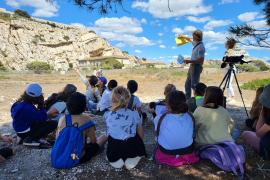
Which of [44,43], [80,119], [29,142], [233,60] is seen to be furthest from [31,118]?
[44,43]

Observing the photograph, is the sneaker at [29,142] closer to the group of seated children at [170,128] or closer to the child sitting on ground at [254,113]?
the group of seated children at [170,128]

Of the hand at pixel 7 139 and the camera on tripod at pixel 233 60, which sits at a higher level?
the camera on tripod at pixel 233 60

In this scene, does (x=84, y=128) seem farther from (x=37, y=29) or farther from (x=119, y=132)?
(x=37, y=29)

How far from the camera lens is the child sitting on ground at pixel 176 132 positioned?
381 cm

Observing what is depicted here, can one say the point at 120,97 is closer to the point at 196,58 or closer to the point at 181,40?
the point at 196,58

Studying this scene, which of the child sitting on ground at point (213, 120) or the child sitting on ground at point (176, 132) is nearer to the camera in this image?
the child sitting on ground at point (176, 132)

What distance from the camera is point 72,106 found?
3.84 meters

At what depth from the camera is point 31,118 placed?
15.2 ft

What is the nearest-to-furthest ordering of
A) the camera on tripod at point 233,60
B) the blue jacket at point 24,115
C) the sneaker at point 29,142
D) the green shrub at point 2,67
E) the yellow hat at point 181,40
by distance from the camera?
the blue jacket at point 24,115, the sneaker at point 29,142, the camera on tripod at point 233,60, the yellow hat at point 181,40, the green shrub at point 2,67

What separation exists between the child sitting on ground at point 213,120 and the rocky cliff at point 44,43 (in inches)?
1956

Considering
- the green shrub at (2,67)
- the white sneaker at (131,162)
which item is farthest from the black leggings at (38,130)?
the green shrub at (2,67)

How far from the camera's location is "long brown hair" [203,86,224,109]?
3910 mm

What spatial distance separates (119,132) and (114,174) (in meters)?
0.49

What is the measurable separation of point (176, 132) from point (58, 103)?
211 cm
